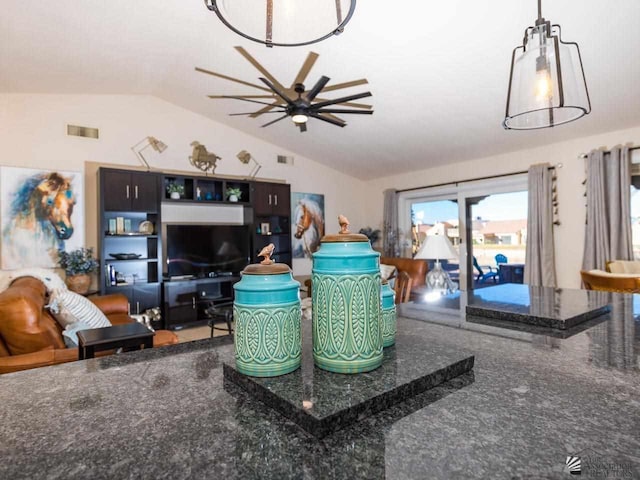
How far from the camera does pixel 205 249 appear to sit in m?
5.23

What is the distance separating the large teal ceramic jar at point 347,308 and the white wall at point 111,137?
4899 millimetres

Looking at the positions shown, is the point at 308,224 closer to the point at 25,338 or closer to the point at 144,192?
the point at 144,192

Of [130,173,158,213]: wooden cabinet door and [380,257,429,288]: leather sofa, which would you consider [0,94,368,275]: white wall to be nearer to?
[130,173,158,213]: wooden cabinet door

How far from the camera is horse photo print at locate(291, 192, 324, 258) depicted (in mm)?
6328

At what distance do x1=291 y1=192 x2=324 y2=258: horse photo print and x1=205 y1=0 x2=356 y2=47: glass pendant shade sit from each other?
509 cm

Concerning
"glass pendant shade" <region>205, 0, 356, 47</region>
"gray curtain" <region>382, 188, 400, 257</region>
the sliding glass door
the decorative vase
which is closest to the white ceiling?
the sliding glass door

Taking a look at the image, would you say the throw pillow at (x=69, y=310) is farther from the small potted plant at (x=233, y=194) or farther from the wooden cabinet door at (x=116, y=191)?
the small potted plant at (x=233, y=194)

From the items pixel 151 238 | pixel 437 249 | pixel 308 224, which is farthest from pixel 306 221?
pixel 437 249

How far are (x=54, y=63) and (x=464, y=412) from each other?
467 cm

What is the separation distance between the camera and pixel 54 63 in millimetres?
3621

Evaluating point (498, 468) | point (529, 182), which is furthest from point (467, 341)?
point (529, 182)

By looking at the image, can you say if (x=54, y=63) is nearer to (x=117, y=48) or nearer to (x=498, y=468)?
(x=117, y=48)

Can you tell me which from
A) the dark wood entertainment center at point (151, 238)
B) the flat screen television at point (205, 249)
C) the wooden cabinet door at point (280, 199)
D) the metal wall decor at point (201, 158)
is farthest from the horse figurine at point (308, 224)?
the metal wall decor at point (201, 158)

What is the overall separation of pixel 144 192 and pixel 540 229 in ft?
17.0
